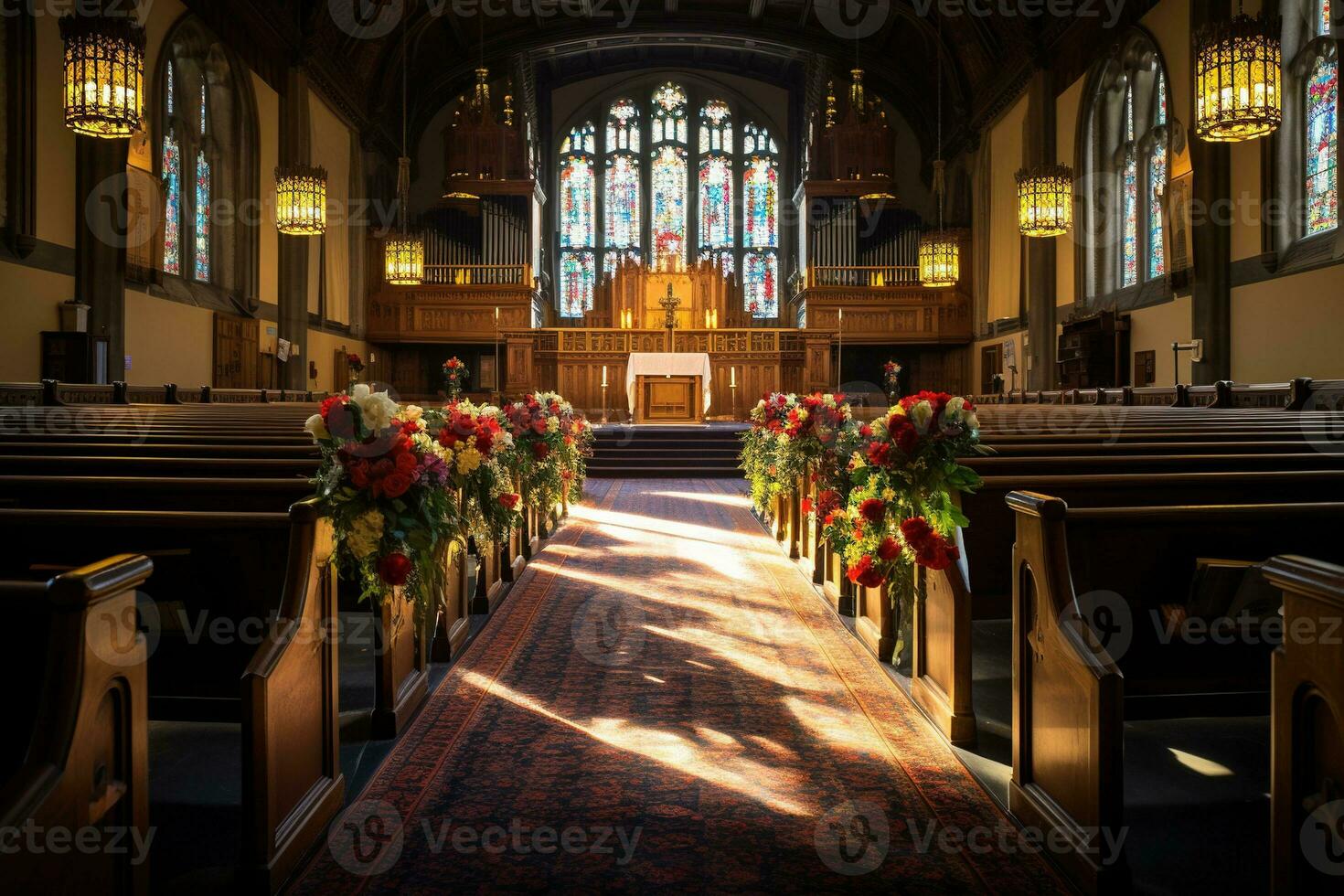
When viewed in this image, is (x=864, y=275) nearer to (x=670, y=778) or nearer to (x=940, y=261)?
(x=940, y=261)

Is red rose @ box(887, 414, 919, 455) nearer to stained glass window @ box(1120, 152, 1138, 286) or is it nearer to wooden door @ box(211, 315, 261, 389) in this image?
stained glass window @ box(1120, 152, 1138, 286)

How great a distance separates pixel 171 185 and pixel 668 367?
298 inches

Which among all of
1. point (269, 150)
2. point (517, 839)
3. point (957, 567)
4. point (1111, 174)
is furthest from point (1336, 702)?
point (269, 150)

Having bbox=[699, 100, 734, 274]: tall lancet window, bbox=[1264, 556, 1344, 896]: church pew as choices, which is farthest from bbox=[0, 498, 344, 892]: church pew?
bbox=[699, 100, 734, 274]: tall lancet window

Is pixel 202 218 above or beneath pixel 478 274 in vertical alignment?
beneath

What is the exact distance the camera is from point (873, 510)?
2.99 meters

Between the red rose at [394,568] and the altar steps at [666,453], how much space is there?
878 cm

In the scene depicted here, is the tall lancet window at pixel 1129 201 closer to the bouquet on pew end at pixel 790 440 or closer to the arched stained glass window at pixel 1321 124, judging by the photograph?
the arched stained glass window at pixel 1321 124

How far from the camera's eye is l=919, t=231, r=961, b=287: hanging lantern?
13.3 metres

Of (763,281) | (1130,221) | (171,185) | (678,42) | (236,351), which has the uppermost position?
(678,42)

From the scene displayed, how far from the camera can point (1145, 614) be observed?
8.25 ft

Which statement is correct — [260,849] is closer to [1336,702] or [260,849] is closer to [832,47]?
[1336,702]

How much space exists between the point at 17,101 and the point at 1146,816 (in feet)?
31.5

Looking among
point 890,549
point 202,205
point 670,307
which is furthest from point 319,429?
point 670,307
